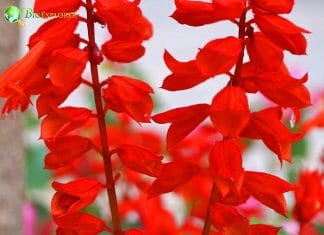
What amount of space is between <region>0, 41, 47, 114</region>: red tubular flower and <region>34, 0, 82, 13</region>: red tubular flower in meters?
0.02

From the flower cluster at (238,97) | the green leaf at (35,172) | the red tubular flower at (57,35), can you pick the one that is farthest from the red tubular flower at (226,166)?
the green leaf at (35,172)

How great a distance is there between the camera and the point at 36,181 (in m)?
1.46

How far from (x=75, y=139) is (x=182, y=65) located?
3.4 inches

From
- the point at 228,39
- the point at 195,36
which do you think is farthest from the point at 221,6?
the point at 195,36

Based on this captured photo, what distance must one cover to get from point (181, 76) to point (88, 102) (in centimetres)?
125

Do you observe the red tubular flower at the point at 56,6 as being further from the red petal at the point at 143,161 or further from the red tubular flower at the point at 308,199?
the red tubular flower at the point at 308,199

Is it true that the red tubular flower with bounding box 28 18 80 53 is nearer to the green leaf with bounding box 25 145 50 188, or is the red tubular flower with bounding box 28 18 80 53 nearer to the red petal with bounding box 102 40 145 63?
the red petal with bounding box 102 40 145 63

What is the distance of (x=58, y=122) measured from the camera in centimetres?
59

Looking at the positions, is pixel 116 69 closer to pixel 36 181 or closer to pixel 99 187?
pixel 36 181

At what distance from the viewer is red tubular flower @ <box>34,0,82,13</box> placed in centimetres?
57

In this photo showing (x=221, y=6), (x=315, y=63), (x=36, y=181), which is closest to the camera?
(x=221, y=6)

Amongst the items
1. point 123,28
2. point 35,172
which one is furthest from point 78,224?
point 35,172

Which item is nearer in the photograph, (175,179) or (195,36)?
(175,179)

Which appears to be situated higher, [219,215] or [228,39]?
[228,39]
